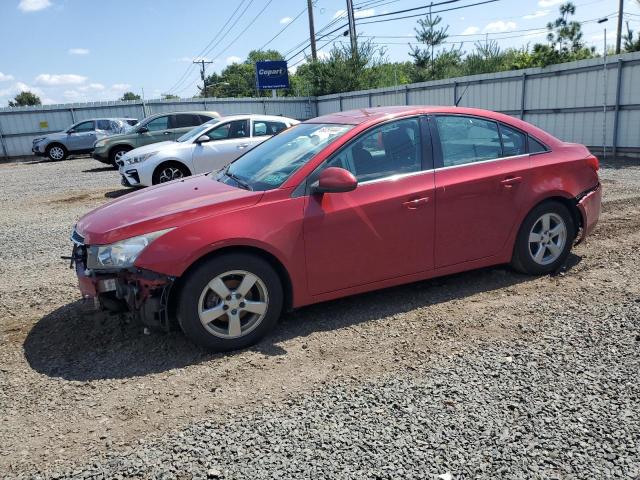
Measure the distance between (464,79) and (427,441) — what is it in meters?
17.4

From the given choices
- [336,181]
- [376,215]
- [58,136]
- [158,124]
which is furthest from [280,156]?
[58,136]

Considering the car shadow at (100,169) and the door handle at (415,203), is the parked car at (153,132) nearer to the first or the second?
the car shadow at (100,169)

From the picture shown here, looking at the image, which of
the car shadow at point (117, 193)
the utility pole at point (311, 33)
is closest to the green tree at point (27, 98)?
the utility pole at point (311, 33)

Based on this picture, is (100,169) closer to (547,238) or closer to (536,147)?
(536,147)

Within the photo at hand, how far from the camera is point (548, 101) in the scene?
15188 mm

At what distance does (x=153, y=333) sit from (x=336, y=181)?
1.84 metres

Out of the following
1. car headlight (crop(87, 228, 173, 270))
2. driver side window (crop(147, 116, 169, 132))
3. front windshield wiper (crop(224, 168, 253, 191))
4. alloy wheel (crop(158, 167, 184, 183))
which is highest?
driver side window (crop(147, 116, 169, 132))

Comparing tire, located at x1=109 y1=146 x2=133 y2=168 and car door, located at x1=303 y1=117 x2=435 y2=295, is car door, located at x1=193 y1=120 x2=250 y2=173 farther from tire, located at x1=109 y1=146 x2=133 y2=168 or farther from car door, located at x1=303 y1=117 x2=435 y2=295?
car door, located at x1=303 y1=117 x2=435 y2=295

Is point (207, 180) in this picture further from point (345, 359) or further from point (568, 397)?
point (568, 397)

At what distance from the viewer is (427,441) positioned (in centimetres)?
265

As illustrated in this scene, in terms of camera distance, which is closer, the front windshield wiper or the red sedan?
the red sedan

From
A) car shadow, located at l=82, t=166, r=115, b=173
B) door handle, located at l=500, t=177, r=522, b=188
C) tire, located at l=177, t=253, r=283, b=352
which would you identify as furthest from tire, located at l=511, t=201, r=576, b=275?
car shadow, located at l=82, t=166, r=115, b=173

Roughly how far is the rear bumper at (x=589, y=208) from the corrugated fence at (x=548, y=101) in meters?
9.61

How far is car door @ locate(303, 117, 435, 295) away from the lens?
152 inches
